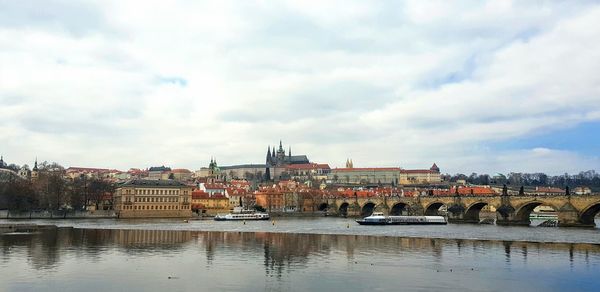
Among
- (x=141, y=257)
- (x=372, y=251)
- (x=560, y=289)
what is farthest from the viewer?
(x=372, y=251)

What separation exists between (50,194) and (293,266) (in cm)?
9552

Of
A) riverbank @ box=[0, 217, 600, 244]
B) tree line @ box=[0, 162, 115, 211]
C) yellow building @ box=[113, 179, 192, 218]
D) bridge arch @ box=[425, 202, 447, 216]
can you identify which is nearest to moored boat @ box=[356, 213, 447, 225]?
riverbank @ box=[0, 217, 600, 244]

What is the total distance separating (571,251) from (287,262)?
76.3ft

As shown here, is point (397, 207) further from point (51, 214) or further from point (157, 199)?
point (51, 214)

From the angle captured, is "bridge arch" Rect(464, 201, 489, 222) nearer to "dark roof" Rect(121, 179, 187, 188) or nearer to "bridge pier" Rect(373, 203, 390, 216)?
"bridge pier" Rect(373, 203, 390, 216)

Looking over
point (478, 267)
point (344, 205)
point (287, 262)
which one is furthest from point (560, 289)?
point (344, 205)

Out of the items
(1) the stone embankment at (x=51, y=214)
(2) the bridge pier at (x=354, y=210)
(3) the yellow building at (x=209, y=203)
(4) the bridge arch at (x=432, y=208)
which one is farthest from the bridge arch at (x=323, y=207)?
(1) the stone embankment at (x=51, y=214)

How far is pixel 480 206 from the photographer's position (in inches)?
4008

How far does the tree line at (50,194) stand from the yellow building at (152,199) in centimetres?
567

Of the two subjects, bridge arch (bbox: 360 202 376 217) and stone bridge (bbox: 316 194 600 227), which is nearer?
stone bridge (bbox: 316 194 600 227)

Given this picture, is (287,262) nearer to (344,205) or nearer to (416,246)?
(416,246)

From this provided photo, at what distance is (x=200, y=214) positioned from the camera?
13275 cm

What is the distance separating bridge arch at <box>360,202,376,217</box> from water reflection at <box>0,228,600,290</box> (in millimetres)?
85937

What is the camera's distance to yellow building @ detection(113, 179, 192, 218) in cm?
11938
